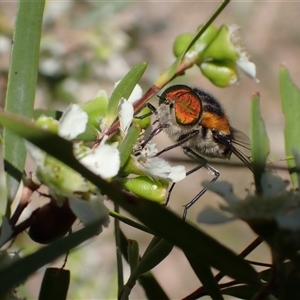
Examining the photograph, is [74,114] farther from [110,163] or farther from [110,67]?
[110,67]

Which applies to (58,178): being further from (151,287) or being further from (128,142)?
(151,287)

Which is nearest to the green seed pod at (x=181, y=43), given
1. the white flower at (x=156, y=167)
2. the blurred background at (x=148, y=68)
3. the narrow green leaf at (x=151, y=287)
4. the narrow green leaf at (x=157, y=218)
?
the blurred background at (x=148, y=68)

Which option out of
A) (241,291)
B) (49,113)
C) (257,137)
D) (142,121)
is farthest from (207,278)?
(49,113)

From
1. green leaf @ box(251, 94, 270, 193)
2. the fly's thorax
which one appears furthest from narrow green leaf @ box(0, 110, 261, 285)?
the fly's thorax

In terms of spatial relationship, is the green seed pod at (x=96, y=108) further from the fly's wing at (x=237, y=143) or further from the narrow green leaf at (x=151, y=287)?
the fly's wing at (x=237, y=143)

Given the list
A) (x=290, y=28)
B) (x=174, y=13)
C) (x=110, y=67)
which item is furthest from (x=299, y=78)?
(x=110, y=67)
